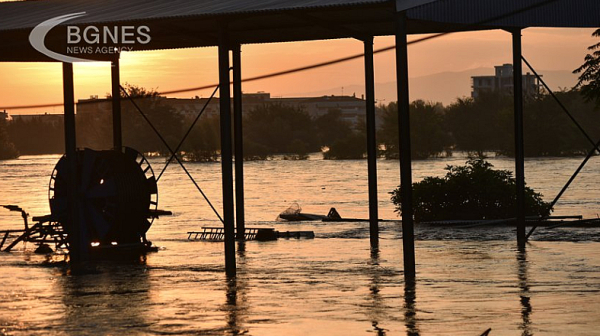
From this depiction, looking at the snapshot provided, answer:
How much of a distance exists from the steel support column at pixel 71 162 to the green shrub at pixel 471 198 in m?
14.4

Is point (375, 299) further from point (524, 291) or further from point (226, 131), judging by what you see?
point (226, 131)

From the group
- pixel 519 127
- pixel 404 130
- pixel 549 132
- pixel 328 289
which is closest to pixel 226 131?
pixel 404 130

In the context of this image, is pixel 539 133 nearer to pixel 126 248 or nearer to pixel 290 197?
pixel 290 197

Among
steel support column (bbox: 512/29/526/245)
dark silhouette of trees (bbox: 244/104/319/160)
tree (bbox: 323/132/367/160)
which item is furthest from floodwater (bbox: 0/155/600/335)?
dark silhouette of trees (bbox: 244/104/319/160)

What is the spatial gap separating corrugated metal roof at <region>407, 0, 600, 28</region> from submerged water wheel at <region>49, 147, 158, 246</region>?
839 centimetres

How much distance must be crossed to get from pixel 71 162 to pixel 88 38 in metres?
2.90

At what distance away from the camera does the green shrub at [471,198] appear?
123 ft

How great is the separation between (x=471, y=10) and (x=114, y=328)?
9.46 metres

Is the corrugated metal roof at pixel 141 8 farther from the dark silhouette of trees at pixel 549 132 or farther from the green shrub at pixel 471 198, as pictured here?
the dark silhouette of trees at pixel 549 132

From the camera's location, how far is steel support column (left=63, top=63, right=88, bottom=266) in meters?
25.2

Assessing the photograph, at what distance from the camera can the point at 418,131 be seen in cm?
17138

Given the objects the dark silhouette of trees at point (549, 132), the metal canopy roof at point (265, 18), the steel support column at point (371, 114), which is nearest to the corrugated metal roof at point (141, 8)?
the metal canopy roof at point (265, 18)

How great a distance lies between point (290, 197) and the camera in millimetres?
73188

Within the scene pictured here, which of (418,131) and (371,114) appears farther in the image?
(418,131)
